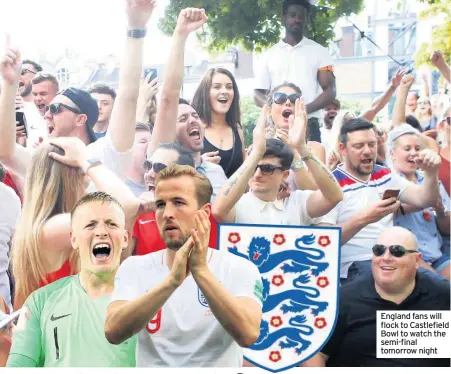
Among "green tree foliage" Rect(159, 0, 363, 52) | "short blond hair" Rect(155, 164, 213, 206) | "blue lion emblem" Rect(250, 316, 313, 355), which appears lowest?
"blue lion emblem" Rect(250, 316, 313, 355)

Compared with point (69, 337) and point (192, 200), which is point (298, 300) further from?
point (69, 337)

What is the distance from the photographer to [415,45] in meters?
4.48

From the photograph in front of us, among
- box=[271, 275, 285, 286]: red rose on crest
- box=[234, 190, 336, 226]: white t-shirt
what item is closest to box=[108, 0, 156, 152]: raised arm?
box=[234, 190, 336, 226]: white t-shirt

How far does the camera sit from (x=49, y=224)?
4188 mm

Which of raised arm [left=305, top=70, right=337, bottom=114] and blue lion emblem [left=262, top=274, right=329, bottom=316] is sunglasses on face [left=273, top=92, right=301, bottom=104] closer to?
raised arm [left=305, top=70, right=337, bottom=114]

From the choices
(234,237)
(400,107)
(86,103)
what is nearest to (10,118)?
(86,103)

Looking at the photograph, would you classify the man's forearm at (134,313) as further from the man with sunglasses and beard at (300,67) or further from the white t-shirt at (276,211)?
the man with sunglasses and beard at (300,67)

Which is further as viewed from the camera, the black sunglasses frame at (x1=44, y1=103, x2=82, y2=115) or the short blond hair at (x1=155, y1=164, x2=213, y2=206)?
the black sunglasses frame at (x1=44, y1=103, x2=82, y2=115)

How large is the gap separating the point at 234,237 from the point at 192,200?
1.03 ft

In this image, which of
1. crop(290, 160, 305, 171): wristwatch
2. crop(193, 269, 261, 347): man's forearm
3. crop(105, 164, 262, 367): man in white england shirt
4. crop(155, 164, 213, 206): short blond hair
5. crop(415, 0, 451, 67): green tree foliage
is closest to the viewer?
crop(193, 269, 261, 347): man's forearm

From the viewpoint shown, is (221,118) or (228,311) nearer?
(228,311)

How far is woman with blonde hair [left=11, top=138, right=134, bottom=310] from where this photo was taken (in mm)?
4184

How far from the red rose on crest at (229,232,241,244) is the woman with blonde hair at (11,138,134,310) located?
49 cm

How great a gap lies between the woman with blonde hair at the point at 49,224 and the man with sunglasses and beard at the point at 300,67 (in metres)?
0.84
